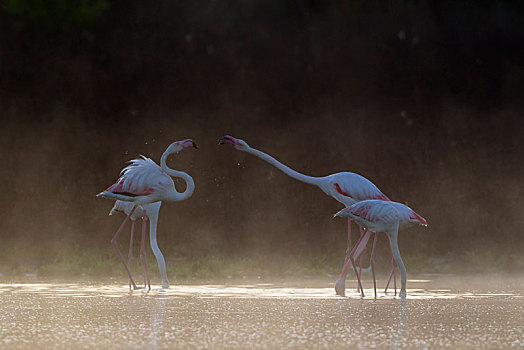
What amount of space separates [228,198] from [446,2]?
497cm

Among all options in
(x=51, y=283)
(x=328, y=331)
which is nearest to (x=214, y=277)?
(x=51, y=283)

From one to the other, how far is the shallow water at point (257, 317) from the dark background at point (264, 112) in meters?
4.49

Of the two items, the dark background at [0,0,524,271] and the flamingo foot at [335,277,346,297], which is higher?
the dark background at [0,0,524,271]

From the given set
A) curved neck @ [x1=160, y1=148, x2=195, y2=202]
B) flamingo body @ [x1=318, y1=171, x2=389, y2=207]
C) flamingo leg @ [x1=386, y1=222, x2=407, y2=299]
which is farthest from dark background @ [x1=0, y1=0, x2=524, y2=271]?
flamingo leg @ [x1=386, y1=222, x2=407, y2=299]

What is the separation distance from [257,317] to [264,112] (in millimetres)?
8634

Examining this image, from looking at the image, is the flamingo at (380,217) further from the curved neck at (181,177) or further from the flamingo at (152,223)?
the flamingo at (152,223)

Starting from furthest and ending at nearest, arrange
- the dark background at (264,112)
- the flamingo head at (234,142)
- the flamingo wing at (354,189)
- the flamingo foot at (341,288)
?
the dark background at (264,112), the flamingo head at (234,142), the flamingo wing at (354,189), the flamingo foot at (341,288)

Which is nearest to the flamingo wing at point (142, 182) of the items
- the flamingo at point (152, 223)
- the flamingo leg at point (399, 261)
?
the flamingo at point (152, 223)

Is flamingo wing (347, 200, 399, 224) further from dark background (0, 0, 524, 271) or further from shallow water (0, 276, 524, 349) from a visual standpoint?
dark background (0, 0, 524, 271)

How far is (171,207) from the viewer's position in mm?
15227

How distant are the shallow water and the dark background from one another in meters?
4.49

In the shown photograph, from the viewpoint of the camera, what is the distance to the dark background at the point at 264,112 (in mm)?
15477

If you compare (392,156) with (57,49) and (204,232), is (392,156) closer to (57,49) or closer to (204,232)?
(204,232)

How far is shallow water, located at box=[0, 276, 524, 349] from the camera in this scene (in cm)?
638
